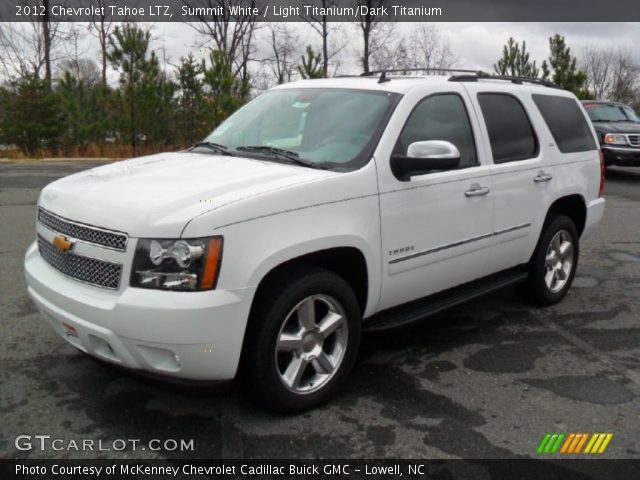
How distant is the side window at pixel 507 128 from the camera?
4.39m

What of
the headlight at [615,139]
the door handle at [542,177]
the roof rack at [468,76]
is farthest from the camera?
the headlight at [615,139]

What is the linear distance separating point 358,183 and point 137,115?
59.3 feet

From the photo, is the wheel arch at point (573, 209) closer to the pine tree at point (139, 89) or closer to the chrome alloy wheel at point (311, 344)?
the chrome alloy wheel at point (311, 344)

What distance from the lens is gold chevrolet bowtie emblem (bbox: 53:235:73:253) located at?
3080 mm

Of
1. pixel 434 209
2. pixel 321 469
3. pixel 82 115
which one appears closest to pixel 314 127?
pixel 434 209

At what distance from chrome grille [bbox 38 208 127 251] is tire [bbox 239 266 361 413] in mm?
729

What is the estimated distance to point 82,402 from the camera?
3404 millimetres

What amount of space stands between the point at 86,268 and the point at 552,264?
3816 mm

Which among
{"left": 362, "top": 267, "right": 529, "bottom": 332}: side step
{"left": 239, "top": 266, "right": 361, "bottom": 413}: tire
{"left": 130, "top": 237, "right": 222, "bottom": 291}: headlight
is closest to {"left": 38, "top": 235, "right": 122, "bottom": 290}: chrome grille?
{"left": 130, "top": 237, "right": 222, "bottom": 291}: headlight

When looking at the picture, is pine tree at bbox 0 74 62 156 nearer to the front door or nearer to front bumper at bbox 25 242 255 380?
the front door

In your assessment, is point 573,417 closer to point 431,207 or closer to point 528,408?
point 528,408

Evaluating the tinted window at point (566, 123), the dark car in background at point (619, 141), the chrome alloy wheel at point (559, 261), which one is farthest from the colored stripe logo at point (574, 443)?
the dark car in background at point (619, 141)

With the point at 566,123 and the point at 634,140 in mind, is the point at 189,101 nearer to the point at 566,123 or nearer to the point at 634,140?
the point at 634,140

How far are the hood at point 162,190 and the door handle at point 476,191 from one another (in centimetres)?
118
